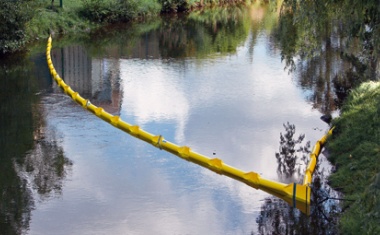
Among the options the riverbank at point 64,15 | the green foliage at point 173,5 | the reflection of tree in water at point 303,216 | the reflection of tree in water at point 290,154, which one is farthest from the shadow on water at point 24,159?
the green foliage at point 173,5

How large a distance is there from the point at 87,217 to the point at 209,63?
41.2 ft

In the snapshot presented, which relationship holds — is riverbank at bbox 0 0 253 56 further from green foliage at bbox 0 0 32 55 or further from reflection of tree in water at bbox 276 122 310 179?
reflection of tree in water at bbox 276 122 310 179

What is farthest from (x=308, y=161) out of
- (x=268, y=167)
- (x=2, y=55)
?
(x=2, y=55)

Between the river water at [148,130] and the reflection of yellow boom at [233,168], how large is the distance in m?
0.17

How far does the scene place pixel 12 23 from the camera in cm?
2092

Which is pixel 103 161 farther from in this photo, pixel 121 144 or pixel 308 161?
pixel 308 161

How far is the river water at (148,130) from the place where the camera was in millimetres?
9297

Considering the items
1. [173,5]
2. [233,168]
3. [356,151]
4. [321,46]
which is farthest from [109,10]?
[356,151]

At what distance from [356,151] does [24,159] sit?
234 inches

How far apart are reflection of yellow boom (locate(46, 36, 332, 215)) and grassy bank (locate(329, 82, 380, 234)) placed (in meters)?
0.43

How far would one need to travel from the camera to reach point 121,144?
1245cm

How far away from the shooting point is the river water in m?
9.30

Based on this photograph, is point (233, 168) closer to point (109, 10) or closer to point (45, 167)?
point (45, 167)

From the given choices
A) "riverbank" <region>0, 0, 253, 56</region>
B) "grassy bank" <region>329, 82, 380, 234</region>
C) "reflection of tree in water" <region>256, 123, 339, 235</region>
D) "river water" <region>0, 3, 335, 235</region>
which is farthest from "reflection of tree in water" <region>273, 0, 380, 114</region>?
"riverbank" <region>0, 0, 253, 56</region>
